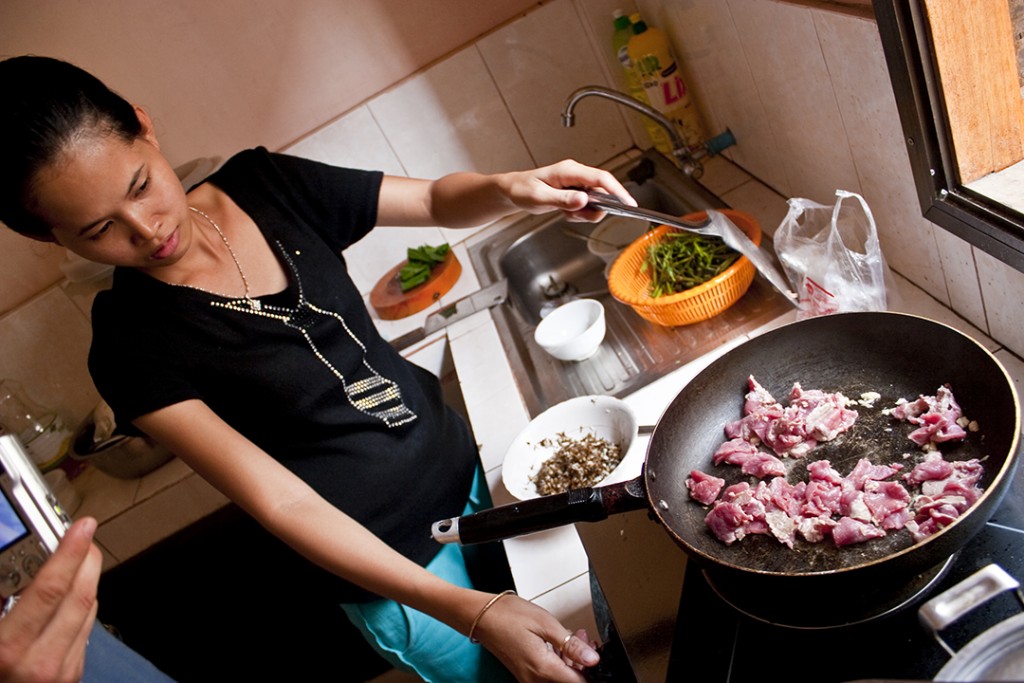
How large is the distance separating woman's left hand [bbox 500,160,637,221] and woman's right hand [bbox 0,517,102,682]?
0.85 m

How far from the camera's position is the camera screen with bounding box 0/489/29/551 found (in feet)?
2.36

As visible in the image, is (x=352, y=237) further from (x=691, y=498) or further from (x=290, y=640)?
(x=290, y=640)

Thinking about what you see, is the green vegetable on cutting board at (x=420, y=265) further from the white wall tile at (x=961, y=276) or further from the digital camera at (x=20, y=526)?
the digital camera at (x=20, y=526)

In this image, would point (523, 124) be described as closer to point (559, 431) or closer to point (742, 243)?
point (742, 243)

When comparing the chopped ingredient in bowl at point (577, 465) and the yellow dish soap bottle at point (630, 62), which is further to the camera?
the yellow dish soap bottle at point (630, 62)

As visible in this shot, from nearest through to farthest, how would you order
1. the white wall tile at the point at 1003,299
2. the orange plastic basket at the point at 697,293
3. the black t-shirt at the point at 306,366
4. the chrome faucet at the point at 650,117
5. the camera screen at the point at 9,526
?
the camera screen at the point at 9,526 → the white wall tile at the point at 1003,299 → the black t-shirt at the point at 306,366 → the orange plastic basket at the point at 697,293 → the chrome faucet at the point at 650,117

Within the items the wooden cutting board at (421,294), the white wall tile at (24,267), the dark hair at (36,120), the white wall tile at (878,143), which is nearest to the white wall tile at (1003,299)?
the white wall tile at (878,143)

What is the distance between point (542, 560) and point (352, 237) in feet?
2.41

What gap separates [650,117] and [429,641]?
1408mm

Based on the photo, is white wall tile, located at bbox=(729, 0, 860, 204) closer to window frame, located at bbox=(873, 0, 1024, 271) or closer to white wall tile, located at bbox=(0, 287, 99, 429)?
window frame, located at bbox=(873, 0, 1024, 271)

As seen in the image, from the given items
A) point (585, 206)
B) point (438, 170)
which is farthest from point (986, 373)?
point (438, 170)

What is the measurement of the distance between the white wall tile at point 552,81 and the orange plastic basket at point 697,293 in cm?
86

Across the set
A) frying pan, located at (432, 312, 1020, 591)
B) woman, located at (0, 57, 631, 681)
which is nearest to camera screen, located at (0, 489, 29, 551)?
woman, located at (0, 57, 631, 681)

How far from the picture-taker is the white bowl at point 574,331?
1602 millimetres
